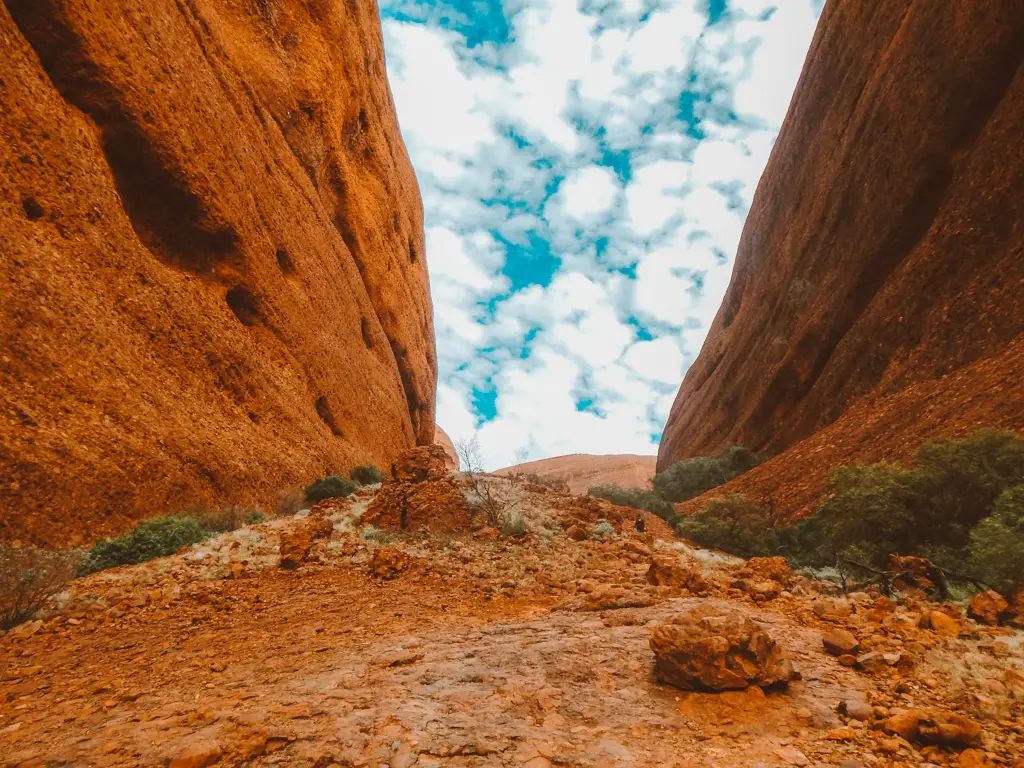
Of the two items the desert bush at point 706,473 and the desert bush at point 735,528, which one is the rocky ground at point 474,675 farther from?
the desert bush at point 706,473

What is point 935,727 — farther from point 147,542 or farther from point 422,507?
point 147,542

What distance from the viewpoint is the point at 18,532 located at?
7449mm

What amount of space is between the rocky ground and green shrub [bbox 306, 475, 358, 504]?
625 centimetres

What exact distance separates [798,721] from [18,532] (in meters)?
9.62

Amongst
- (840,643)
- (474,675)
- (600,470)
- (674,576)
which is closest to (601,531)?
(674,576)

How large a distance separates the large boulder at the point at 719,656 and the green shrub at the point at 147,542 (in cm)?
769

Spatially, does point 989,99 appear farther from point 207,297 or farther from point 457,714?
point 207,297

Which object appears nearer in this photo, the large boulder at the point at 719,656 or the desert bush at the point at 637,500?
the large boulder at the point at 719,656

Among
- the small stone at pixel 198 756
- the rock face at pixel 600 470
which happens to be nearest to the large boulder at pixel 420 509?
the small stone at pixel 198 756

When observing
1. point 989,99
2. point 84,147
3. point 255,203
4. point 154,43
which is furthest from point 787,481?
point 154,43

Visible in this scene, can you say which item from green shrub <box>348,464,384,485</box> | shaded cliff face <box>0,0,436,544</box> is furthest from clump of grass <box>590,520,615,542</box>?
green shrub <box>348,464,384,485</box>

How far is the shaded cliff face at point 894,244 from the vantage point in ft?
42.7

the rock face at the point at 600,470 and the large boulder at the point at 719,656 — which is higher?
the rock face at the point at 600,470

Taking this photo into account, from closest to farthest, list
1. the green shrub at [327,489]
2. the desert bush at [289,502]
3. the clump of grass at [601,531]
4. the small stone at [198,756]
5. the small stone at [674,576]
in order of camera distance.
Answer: the small stone at [198,756]
the small stone at [674,576]
the clump of grass at [601,531]
the desert bush at [289,502]
the green shrub at [327,489]
